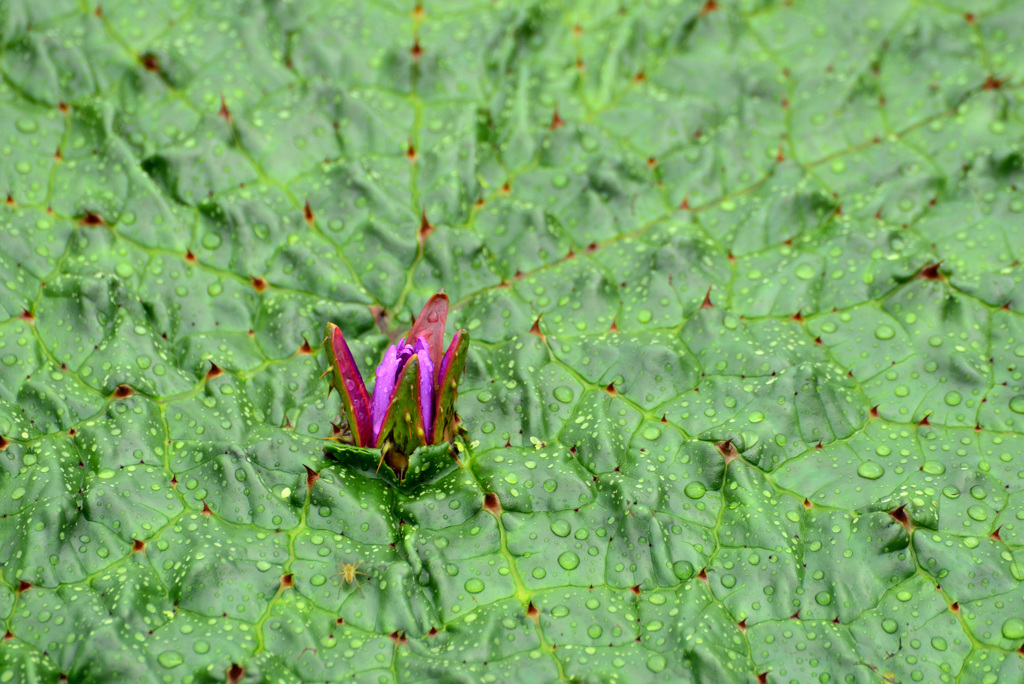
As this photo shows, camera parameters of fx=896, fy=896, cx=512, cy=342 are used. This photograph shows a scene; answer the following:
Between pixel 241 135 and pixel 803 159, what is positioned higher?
pixel 241 135

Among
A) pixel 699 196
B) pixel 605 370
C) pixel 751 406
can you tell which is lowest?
pixel 751 406

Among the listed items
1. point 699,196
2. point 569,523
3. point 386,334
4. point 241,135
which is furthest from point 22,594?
point 699,196

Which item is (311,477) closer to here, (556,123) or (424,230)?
(424,230)

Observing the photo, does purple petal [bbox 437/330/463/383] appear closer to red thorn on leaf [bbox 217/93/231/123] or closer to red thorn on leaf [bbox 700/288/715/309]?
red thorn on leaf [bbox 700/288/715/309]

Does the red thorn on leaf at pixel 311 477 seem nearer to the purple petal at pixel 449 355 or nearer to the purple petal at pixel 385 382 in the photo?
the purple petal at pixel 385 382

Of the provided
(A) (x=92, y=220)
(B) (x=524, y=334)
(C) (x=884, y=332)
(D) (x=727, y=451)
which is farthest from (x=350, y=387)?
(C) (x=884, y=332)

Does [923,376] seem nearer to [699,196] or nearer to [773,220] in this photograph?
[773,220]
